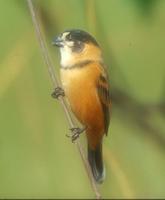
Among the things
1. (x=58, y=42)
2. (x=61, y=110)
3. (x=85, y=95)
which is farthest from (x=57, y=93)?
(x=61, y=110)

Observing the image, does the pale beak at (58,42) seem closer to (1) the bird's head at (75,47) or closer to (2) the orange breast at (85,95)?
(1) the bird's head at (75,47)

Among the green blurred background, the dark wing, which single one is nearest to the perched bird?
the dark wing

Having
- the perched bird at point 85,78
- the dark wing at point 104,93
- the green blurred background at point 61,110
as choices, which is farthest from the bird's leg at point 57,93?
the green blurred background at point 61,110

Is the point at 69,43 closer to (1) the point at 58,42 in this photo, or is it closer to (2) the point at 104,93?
(1) the point at 58,42

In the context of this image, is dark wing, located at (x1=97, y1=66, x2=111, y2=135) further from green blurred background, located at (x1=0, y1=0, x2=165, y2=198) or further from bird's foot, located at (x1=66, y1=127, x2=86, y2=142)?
green blurred background, located at (x1=0, y1=0, x2=165, y2=198)

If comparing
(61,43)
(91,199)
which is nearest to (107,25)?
(61,43)

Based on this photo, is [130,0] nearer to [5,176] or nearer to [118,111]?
[118,111]

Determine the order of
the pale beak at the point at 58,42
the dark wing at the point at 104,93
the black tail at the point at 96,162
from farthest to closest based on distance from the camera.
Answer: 1. the black tail at the point at 96,162
2. the dark wing at the point at 104,93
3. the pale beak at the point at 58,42
